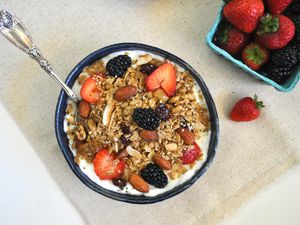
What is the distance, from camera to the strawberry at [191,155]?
98 cm

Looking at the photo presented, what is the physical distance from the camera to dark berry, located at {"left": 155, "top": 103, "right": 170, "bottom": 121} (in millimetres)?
939

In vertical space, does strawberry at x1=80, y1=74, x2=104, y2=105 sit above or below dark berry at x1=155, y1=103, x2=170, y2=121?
above

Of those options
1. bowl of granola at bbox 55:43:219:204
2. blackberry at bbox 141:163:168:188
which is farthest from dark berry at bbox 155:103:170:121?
blackberry at bbox 141:163:168:188

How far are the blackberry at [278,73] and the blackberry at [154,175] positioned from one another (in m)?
0.36

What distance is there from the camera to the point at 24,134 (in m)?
1.10

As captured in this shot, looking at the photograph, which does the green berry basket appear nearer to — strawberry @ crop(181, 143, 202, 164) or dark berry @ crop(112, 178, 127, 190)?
strawberry @ crop(181, 143, 202, 164)

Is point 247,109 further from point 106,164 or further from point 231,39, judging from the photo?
point 106,164

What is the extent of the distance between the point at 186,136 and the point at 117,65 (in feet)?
0.74

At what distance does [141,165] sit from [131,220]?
0.21 metres

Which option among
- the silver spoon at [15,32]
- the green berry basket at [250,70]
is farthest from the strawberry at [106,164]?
the green berry basket at [250,70]

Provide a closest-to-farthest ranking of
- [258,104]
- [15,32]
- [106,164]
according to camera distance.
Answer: [15,32], [106,164], [258,104]

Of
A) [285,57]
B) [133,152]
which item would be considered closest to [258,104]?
[285,57]

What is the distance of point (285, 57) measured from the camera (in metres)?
0.99

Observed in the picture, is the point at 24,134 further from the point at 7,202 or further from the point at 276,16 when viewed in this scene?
the point at 276,16
